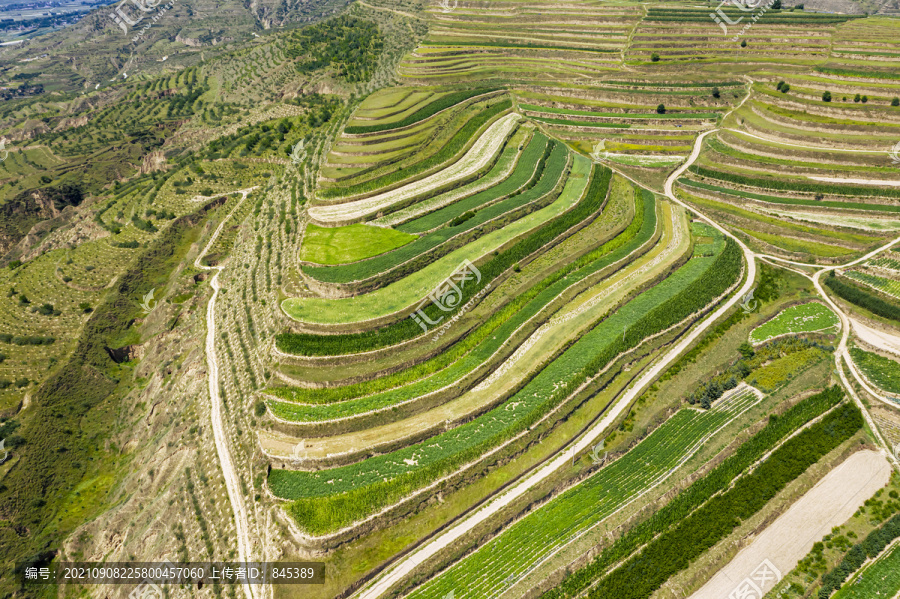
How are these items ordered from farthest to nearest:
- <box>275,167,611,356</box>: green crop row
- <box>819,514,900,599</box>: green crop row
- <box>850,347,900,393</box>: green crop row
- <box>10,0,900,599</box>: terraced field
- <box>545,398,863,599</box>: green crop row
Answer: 1. <box>275,167,611,356</box>: green crop row
2. <box>850,347,900,393</box>: green crop row
3. <box>10,0,900,599</box>: terraced field
4. <box>545,398,863,599</box>: green crop row
5. <box>819,514,900,599</box>: green crop row
